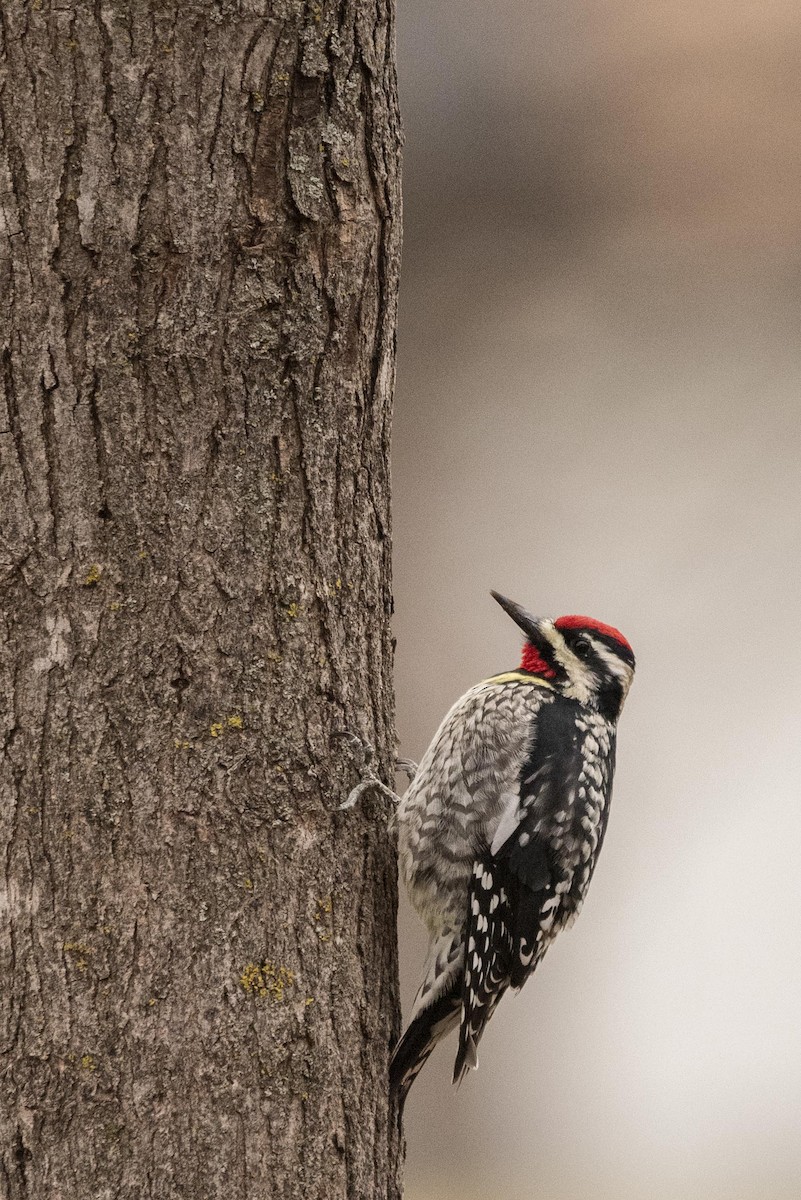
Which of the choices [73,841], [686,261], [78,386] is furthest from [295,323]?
[686,261]

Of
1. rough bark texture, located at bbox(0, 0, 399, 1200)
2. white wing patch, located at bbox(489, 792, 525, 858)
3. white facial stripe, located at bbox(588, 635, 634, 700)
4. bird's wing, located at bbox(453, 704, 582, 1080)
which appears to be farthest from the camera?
white facial stripe, located at bbox(588, 635, 634, 700)

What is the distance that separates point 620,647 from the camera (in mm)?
3043

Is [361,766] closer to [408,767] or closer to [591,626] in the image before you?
[408,767]

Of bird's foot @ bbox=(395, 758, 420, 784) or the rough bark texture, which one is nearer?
the rough bark texture

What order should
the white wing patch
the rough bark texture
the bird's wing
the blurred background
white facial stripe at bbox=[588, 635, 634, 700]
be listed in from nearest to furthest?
the rough bark texture → the bird's wing → the white wing patch → white facial stripe at bbox=[588, 635, 634, 700] → the blurred background

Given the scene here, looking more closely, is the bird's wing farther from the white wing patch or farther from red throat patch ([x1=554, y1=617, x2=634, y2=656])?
red throat patch ([x1=554, y1=617, x2=634, y2=656])

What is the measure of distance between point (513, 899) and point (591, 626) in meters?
0.78

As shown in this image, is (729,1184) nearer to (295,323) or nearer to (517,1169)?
(517,1169)

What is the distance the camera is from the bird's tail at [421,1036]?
223 cm

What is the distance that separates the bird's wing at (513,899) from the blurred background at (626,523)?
225 cm

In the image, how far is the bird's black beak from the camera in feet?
10.4

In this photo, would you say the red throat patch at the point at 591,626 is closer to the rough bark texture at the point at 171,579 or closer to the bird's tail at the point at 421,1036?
the bird's tail at the point at 421,1036

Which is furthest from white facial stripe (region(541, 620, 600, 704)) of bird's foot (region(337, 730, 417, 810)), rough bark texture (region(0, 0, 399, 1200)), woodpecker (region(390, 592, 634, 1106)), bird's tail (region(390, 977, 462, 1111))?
rough bark texture (region(0, 0, 399, 1200))

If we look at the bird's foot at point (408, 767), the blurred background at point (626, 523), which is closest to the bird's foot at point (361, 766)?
the bird's foot at point (408, 767)
